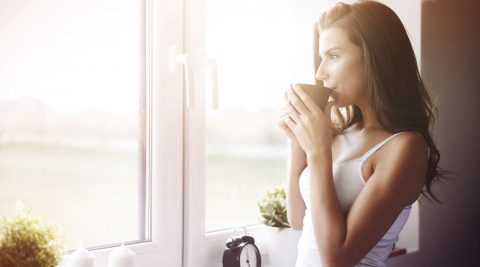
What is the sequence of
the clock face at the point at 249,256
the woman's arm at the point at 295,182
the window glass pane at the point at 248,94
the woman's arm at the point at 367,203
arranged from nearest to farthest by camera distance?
the woman's arm at the point at 367,203, the woman's arm at the point at 295,182, the clock face at the point at 249,256, the window glass pane at the point at 248,94

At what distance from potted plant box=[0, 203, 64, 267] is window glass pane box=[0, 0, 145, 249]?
268 millimetres

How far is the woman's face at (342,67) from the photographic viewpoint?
3.80 feet

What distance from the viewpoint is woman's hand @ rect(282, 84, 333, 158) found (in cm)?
113

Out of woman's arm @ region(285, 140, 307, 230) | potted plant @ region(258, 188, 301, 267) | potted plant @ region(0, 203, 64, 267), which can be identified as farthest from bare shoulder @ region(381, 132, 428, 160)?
potted plant @ region(0, 203, 64, 267)

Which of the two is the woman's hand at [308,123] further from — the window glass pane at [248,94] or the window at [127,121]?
the window glass pane at [248,94]

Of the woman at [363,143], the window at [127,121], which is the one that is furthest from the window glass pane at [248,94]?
the woman at [363,143]

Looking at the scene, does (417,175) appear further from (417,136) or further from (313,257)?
(313,257)

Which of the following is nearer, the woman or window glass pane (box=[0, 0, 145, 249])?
the woman

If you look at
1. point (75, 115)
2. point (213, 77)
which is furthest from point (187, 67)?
point (75, 115)

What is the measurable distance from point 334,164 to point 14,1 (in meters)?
0.85

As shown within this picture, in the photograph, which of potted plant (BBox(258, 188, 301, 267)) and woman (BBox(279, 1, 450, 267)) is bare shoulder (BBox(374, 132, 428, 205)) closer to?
woman (BBox(279, 1, 450, 267))

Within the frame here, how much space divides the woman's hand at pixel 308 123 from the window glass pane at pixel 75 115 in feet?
1.51

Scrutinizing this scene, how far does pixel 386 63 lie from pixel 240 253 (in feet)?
Answer: 2.13

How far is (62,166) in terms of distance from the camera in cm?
130
